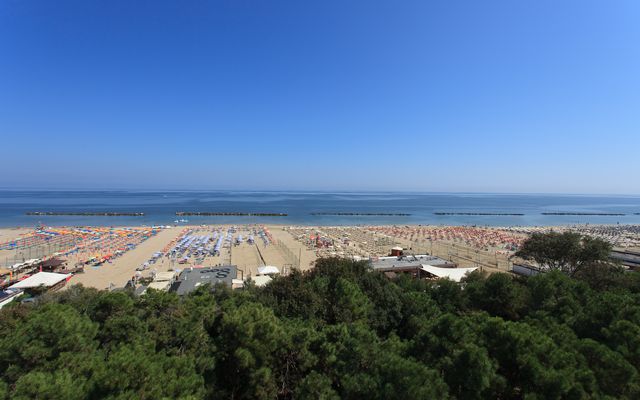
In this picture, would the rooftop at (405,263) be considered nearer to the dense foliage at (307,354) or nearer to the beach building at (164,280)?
the dense foliage at (307,354)

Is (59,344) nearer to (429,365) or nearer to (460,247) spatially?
(429,365)

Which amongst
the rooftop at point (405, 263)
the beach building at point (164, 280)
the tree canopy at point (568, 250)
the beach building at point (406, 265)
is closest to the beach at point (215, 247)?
the beach building at point (164, 280)

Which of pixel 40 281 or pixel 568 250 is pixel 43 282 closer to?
pixel 40 281

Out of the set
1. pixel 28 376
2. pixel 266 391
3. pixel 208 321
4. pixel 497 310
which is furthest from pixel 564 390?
pixel 28 376

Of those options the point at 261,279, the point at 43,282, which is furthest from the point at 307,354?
the point at 43,282

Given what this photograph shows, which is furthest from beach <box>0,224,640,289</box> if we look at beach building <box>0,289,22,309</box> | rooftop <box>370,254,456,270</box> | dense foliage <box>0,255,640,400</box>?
dense foliage <box>0,255,640,400</box>

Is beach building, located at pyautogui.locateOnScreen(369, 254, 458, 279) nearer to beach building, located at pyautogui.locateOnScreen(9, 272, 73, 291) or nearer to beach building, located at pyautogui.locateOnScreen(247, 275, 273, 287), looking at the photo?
beach building, located at pyautogui.locateOnScreen(247, 275, 273, 287)
